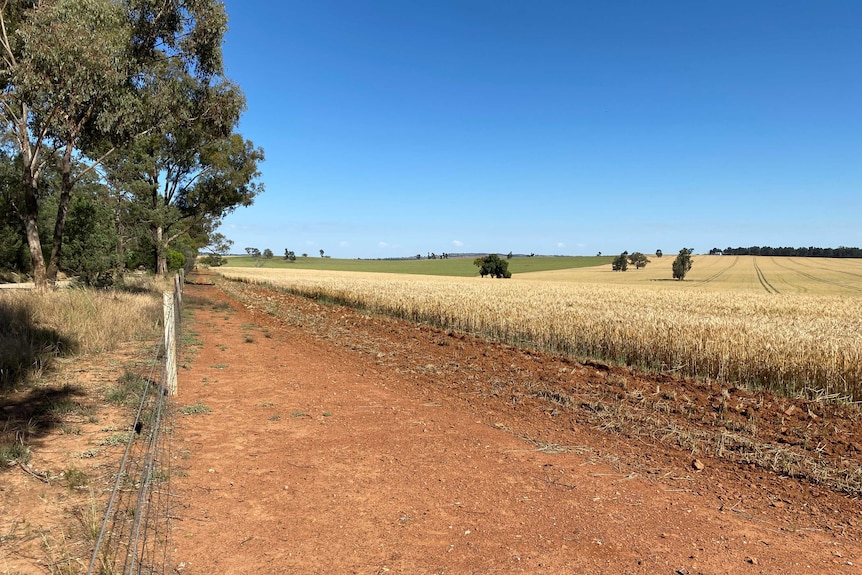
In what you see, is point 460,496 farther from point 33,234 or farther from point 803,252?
point 803,252

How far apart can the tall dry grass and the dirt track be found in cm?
258

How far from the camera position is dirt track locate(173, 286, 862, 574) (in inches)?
146

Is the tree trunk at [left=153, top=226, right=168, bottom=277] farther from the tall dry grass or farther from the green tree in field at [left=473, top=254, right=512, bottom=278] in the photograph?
the green tree in field at [left=473, top=254, right=512, bottom=278]

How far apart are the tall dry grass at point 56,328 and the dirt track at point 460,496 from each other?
2.58 m

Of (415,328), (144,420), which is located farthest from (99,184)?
(144,420)

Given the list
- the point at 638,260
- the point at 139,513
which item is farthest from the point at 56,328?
the point at 638,260

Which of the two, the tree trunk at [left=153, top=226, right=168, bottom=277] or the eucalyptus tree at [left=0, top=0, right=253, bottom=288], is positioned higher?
the eucalyptus tree at [left=0, top=0, right=253, bottom=288]

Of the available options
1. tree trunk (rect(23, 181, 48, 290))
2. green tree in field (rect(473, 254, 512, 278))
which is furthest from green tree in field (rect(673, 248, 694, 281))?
tree trunk (rect(23, 181, 48, 290))

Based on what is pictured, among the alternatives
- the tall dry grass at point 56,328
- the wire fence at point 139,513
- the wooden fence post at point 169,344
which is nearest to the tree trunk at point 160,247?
the tall dry grass at point 56,328

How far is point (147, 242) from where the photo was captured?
35.4 meters

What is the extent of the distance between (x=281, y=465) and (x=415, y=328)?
39.1 feet

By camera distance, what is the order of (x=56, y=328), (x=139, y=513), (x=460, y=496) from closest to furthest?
→ (x=139, y=513) → (x=460, y=496) → (x=56, y=328)

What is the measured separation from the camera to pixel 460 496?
4.73 meters

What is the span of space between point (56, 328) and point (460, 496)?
32.7 feet
